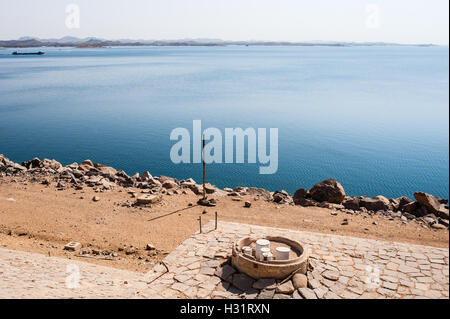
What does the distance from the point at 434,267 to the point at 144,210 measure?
444 inches

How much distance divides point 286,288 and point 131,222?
7.95 meters

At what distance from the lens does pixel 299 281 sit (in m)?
9.92

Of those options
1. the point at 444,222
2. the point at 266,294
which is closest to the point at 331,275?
the point at 266,294

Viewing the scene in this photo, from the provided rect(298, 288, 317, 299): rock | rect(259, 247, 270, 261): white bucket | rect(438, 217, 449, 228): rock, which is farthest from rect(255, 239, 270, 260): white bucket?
rect(438, 217, 449, 228): rock

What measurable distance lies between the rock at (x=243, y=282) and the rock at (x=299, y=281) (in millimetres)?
1119

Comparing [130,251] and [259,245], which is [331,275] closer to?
[259,245]

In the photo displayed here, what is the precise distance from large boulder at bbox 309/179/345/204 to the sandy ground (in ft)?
4.22

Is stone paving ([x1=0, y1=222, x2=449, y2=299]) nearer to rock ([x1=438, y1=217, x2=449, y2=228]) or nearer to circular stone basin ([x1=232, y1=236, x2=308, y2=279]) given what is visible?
circular stone basin ([x1=232, y1=236, x2=308, y2=279])

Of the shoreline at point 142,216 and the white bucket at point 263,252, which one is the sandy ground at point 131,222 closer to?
the shoreline at point 142,216

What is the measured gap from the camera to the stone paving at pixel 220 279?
9.73 metres

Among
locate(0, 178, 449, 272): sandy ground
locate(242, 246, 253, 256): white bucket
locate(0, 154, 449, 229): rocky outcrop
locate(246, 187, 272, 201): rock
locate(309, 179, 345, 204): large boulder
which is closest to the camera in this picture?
locate(242, 246, 253, 256): white bucket

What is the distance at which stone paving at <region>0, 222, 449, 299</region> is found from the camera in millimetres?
9734
